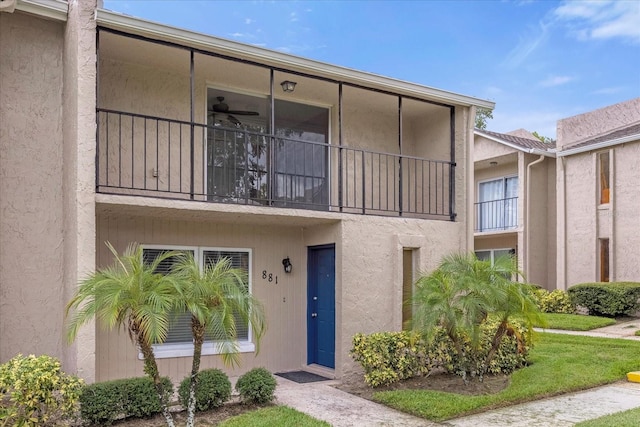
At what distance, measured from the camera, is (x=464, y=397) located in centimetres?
800

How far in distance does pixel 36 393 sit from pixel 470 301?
18.5 feet

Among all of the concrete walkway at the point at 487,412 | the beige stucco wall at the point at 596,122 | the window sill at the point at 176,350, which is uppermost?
the beige stucco wall at the point at 596,122

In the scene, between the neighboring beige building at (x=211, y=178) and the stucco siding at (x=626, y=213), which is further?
the stucco siding at (x=626, y=213)

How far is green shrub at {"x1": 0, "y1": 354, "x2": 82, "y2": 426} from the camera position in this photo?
20.0 feet

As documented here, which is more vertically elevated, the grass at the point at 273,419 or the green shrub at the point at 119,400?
the green shrub at the point at 119,400

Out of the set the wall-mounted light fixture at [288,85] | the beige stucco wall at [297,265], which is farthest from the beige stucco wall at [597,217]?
the wall-mounted light fixture at [288,85]

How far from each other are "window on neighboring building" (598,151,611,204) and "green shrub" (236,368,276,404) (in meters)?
14.6

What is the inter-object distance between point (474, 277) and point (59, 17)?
7046mm

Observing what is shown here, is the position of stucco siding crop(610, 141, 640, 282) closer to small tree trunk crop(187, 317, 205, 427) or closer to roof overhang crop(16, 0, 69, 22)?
small tree trunk crop(187, 317, 205, 427)

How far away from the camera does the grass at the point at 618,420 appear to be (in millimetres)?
6706

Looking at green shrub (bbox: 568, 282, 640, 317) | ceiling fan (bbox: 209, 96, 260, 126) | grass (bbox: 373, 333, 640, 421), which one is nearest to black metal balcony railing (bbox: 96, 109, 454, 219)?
ceiling fan (bbox: 209, 96, 260, 126)

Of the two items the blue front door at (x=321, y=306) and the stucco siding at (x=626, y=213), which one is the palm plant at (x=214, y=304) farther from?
the stucco siding at (x=626, y=213)

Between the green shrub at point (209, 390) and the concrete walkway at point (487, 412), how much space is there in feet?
2.92

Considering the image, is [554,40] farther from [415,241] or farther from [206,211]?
[206,211]
